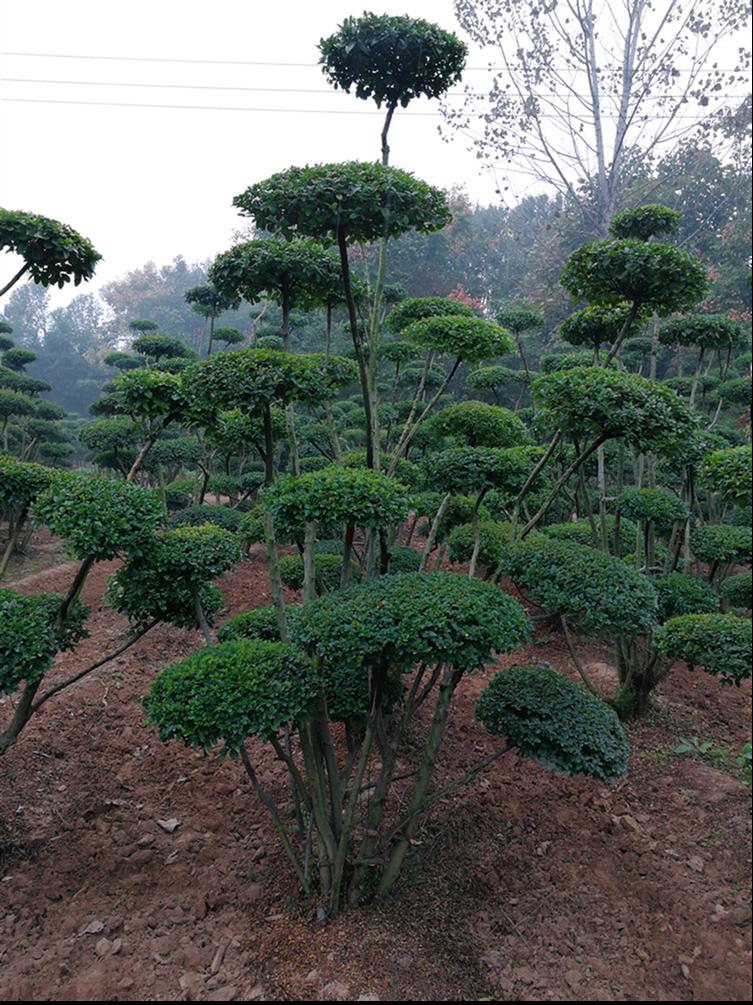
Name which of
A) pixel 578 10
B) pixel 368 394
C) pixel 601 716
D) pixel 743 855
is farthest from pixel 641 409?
pixel 578 10

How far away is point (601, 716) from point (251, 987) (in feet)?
6.25

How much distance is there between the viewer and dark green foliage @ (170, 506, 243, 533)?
6.88m

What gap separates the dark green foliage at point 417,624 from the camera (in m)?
2.38

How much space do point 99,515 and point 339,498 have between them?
1.14m

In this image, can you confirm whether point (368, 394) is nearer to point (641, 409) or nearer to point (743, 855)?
point (641, 409)

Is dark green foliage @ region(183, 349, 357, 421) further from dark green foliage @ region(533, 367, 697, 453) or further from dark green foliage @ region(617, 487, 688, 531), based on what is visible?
dark green foliage @ region(617, 487, 688, 531)

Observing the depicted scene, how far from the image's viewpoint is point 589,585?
9.22 ft

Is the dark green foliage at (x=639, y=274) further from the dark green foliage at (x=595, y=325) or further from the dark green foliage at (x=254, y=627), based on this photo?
the dark green foliage at (x=254, y=627)

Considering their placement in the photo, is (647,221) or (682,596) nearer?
(647,221)

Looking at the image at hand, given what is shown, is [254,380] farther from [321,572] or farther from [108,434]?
[108,434]

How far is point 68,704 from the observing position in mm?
5109

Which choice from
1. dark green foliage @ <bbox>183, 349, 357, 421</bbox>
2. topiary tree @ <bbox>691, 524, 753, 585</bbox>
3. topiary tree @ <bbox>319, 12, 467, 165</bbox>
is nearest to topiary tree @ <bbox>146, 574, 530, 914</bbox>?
dark green foliage @ <bbox>183, 349, 357, 421</bbox>

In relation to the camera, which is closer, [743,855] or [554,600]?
[743,855]

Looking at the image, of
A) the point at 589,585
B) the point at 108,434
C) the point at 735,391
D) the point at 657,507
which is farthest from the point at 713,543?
the point at 108,434
